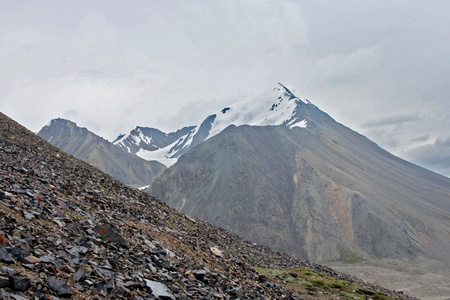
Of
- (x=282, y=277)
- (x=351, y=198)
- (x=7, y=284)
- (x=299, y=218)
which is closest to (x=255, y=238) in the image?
(x=299, y=218)

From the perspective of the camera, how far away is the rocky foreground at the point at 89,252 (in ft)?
28.6

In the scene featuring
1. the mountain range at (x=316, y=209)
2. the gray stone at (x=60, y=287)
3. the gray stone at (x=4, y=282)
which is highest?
the mountain range at (x=316, y=209)

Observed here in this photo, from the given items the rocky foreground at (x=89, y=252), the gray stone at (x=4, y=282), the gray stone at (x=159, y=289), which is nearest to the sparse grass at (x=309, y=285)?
the rocky foreground at (x=89, y=252)

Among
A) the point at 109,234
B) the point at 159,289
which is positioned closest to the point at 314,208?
the point at 109,234

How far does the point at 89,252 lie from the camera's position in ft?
37.1

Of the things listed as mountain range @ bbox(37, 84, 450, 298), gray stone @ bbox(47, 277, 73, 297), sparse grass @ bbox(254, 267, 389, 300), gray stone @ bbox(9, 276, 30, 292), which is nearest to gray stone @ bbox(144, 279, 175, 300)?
gray stone @ bbox(47, 277, 73, 297)

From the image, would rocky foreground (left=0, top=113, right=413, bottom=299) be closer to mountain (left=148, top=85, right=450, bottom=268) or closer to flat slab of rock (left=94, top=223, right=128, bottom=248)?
flat slab of rock (left=94, top=223, right=128, bottom=248)

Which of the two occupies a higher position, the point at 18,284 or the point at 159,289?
the point at 159,289

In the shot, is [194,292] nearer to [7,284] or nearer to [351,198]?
[7,284]

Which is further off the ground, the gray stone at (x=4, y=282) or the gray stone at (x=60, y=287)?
the gray stone at (x=60, y=287)

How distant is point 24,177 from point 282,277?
1861 centimetres

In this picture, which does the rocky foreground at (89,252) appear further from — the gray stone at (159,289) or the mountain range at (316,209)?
the mountain range at (316,209)

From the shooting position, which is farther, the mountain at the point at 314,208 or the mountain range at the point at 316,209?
the mountain at the point at 314,208

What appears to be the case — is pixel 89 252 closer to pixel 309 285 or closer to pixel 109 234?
pixel 109 234
